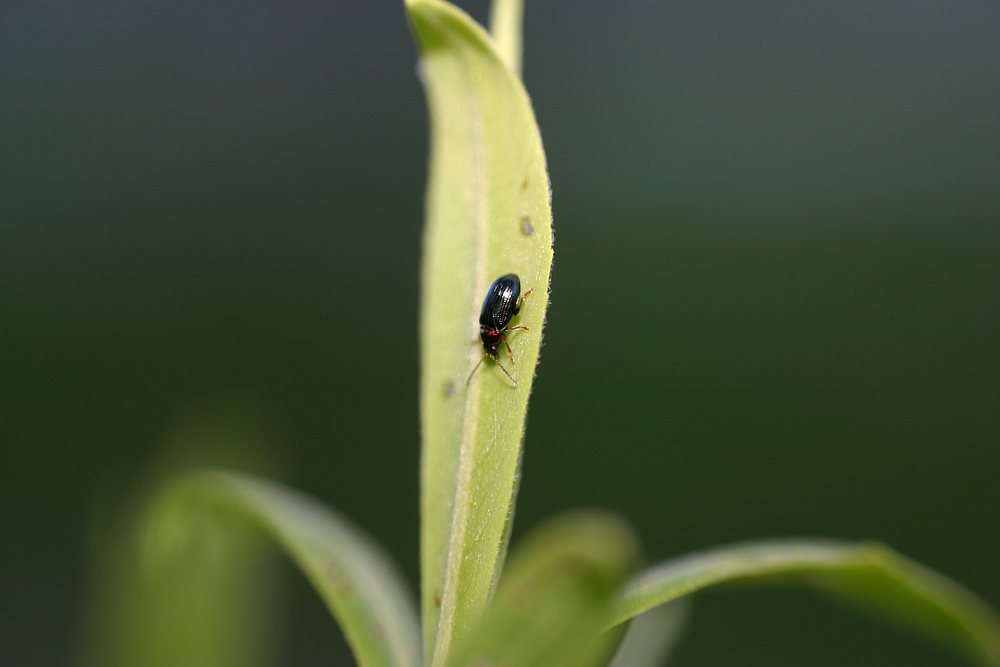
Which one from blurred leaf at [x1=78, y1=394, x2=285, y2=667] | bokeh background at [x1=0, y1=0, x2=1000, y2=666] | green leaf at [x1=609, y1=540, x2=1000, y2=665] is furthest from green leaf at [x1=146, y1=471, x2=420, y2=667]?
bokeh background at [x1=0, y1=0, x2=1000, y2=666]

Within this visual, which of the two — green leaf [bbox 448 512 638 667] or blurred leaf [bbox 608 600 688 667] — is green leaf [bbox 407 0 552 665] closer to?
green leaf [bbox 448 512 638 667]

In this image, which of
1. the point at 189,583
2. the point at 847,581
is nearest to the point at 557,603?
the point at 189,583

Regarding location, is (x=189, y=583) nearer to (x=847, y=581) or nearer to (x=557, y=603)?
(x=557, y=603)

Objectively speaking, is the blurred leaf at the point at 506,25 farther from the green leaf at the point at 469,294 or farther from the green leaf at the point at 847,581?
the green leaf at the point at 847,581

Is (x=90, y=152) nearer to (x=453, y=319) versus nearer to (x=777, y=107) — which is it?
(x=777, y=107)

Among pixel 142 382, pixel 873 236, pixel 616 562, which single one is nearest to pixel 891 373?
pixel 873 236

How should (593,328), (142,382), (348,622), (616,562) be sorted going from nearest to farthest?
(616,562), (348,622), (142,382), (593,328)

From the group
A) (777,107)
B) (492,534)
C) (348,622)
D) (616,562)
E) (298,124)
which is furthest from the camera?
(298,124)
